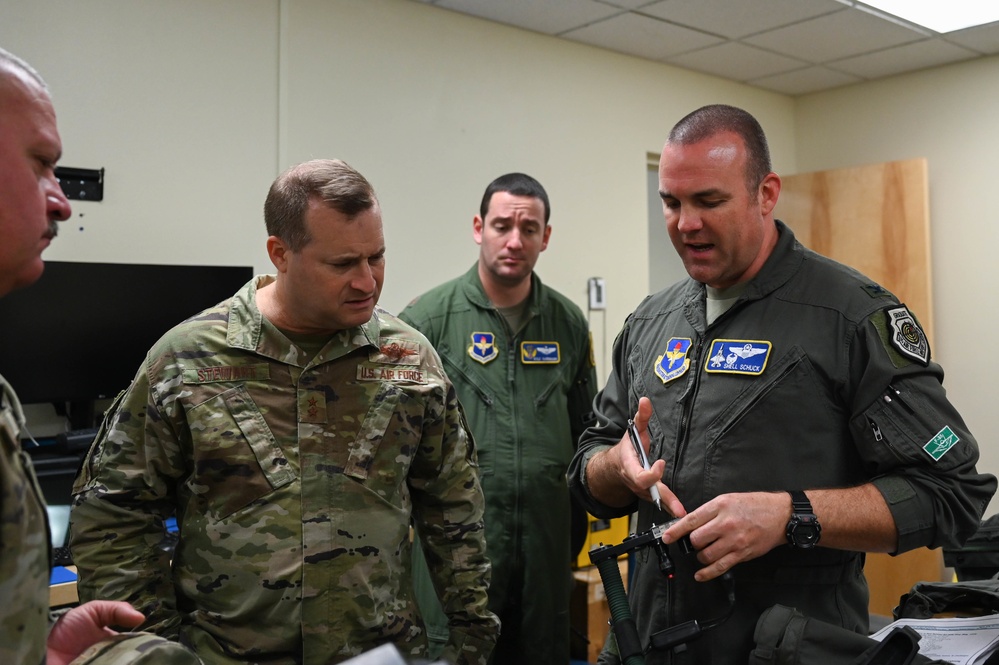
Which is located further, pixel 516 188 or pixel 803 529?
pixel 516 188

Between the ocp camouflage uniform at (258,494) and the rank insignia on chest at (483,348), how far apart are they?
3.94 feet

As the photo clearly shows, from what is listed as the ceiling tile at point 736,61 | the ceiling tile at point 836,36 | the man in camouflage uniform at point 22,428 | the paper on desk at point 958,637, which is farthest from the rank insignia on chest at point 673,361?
the ceiling tile at point 736,61

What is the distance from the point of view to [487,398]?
2889 mm

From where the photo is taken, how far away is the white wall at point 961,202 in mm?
4844

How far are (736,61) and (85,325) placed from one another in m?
3.78

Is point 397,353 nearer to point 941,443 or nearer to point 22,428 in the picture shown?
point 22,428

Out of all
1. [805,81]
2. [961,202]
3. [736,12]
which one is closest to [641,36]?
[736,12]

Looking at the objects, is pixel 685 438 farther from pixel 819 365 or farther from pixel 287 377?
pixel 287 377

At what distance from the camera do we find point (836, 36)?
4.45m

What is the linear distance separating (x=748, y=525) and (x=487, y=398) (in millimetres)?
1554

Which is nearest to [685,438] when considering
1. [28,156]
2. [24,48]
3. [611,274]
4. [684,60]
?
[28,156]

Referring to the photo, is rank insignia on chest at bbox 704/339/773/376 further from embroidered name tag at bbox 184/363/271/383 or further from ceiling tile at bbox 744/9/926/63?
ceiling tile at bbox 744/9/926/63

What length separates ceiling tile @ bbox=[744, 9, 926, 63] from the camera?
4191mm

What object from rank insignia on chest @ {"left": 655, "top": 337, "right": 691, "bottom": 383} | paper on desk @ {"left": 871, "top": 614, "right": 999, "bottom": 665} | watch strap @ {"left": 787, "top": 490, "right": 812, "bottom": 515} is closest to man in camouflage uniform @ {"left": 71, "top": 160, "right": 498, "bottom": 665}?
rank insignia on chest @ {"left": 655, "top": 337, "right": 691, "bottom": 383}
